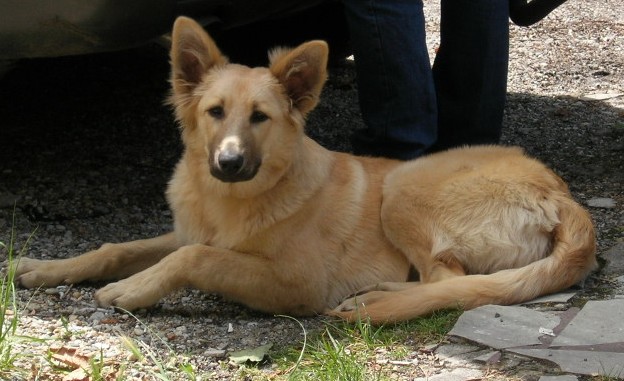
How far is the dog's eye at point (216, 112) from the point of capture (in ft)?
12.3

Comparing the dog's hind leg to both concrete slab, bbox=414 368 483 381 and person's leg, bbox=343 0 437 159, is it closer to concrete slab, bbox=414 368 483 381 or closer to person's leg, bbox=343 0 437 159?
person's leg, bbox=343 0 437 159

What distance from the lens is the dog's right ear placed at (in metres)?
3.74

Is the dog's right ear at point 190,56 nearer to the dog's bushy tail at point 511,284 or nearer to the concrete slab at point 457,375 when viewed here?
the dog's bushy tail at point 511,284

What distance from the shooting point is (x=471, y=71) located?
4.77 metres

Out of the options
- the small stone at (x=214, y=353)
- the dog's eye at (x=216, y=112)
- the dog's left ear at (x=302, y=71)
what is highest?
the dog's left ear at (x=302, y=71)

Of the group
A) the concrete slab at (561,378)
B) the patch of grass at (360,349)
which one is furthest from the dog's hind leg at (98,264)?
the concrete slab at (561,378)

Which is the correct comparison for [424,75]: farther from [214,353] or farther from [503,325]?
[214,353]

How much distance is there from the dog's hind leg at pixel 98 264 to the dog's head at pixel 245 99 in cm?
45

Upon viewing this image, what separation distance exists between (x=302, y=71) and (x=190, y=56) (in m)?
0.45

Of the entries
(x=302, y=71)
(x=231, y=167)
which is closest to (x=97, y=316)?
(x=231, y=167)

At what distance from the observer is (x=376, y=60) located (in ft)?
14.3

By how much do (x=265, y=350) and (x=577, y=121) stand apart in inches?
143

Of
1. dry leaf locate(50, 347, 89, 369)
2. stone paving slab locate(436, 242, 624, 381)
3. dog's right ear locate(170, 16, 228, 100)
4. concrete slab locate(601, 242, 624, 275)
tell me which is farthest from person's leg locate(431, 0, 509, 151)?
dry leaf locate(50, 347, 89, 369)

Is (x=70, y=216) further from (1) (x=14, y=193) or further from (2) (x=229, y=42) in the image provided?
(2) (x=229, y=42)
